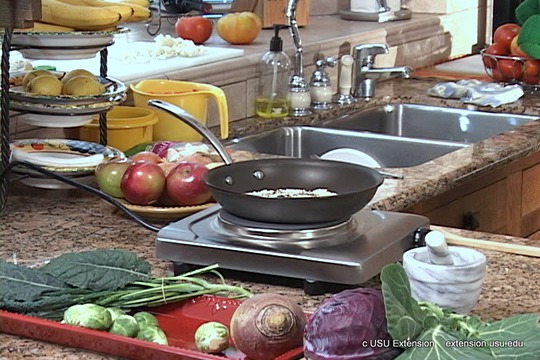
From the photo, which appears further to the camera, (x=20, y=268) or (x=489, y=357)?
(x=20, y=268)

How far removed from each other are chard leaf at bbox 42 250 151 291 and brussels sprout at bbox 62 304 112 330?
0.22 feet

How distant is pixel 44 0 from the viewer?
2170 millimetres

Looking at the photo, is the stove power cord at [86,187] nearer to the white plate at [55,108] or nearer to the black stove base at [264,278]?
the white plate at [55,108]

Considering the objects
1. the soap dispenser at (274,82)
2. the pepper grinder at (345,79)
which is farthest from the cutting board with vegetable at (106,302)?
the pepper grinder at (345,79)

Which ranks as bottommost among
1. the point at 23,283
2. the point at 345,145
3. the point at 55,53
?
the point at 345,145

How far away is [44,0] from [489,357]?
1307 millimetres

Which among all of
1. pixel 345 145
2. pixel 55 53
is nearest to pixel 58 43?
pixel 55 53

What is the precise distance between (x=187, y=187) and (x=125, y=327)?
580mm

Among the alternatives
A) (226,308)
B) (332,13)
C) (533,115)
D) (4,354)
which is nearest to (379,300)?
(226,308)

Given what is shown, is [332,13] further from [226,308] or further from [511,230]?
[226,308]

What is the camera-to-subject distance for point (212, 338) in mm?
1396

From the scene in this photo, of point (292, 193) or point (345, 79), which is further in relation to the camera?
point (345, 79)

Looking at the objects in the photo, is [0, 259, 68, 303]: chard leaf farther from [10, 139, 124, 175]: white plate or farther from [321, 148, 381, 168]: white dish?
[321, 148, 381, 168]: white dish

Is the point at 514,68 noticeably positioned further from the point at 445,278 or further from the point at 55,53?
the point at 445,278
